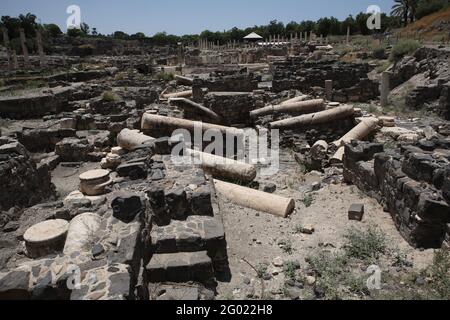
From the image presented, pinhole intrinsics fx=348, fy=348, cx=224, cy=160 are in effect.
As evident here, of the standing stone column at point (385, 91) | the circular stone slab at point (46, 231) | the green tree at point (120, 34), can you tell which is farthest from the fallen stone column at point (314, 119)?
the green tree at point (120, 34)

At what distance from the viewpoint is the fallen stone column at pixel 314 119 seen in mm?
11984

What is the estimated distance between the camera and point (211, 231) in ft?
18.5

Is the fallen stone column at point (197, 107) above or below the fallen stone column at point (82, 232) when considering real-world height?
above

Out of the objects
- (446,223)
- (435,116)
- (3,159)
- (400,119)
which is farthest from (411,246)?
(435,116)

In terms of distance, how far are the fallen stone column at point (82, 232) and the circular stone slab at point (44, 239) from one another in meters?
0.17

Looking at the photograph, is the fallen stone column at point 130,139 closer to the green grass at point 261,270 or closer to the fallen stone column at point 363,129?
the green grass at point 261,270

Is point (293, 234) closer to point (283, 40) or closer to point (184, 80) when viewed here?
point (184, 80)

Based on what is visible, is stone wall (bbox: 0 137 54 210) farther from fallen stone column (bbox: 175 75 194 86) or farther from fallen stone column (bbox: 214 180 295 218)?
fallen stone column (bbox: 175 75 194 86)

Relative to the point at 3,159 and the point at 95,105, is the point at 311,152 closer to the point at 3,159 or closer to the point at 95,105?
the point at 3,159

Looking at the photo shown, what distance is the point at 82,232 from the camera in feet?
16.3

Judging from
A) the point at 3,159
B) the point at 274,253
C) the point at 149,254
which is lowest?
the point at 274,253

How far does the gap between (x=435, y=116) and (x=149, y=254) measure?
44.9ft
